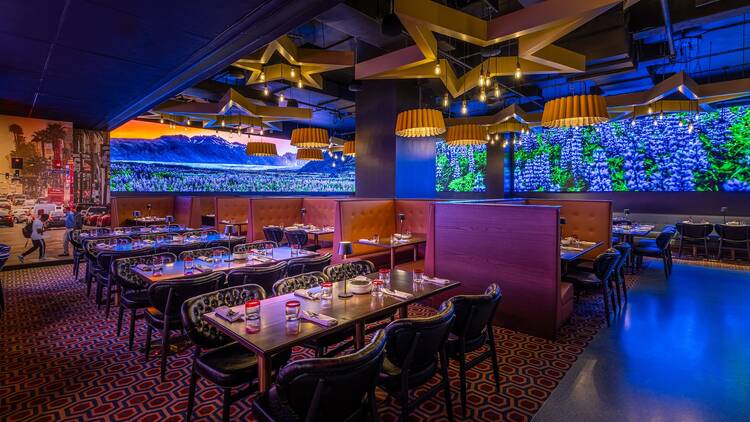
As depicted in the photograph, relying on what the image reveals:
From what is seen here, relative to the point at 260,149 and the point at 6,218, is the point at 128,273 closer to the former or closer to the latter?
the point at 6,218

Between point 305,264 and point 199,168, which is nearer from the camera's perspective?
point 305,264

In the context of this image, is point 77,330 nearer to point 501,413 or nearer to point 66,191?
point 501,413

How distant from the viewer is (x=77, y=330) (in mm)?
4078

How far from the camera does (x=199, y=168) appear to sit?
11922 millimetres

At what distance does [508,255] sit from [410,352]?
2351 mm

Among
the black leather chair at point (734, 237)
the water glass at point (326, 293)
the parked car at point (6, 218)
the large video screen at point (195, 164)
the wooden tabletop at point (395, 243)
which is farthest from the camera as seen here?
the large video screen at point (195, 164)

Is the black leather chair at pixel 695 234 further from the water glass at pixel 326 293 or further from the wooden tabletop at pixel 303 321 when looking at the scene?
the water glass at pixel 326 293

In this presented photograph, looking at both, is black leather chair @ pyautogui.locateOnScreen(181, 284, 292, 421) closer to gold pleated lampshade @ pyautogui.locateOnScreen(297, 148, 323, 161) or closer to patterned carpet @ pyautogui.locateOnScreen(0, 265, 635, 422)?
patterned carpet @ pyautogui.locateOnScreen(0, 265, 635, 422)

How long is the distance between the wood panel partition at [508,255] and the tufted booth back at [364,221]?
168cm

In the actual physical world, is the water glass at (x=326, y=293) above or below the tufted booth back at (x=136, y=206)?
below

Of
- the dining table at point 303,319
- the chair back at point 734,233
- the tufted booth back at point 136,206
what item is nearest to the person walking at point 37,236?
the tufted booth back at point 136,206

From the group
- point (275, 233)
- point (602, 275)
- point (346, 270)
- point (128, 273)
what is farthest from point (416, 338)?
point (275, 233)

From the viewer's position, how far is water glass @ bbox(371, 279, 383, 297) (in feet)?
9.22

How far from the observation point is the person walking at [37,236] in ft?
24.4
